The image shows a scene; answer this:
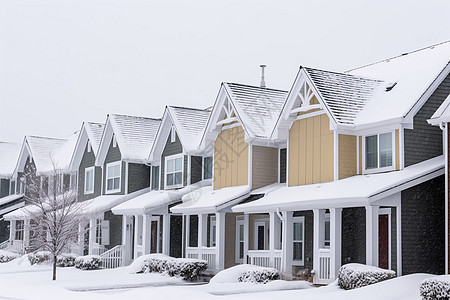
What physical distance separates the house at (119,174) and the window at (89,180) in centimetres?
165

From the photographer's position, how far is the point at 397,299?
18.7 m

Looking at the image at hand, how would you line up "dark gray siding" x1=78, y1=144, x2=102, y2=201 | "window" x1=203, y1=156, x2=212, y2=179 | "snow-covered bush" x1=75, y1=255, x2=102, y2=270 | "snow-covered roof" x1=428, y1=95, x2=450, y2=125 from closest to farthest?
"snow-covered roof" x1=428, y1=95, x2=450, y2=125 → "snow-covered bush" x1=75, y1=255, x2=102, y2=270 → "window" x1=203, y1=156, x2=212, y2=179 → "dark gray siding" x1=78, y1=144, x2=102, y2=201

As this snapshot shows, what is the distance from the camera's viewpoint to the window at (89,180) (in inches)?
1647

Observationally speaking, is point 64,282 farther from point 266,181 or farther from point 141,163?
point 141,163

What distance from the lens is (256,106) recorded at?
30484 mm

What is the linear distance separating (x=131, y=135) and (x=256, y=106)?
1060cm

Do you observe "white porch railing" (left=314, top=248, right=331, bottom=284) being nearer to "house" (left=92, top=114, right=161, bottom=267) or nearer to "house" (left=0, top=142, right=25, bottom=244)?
"house" (left=92, top=114, right=161, bottom=267)

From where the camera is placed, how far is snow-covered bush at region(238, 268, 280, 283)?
23953 millimetres

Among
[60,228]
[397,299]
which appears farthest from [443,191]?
[60,228]

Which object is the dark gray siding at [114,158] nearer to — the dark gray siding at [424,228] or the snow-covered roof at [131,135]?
the snow-covered roof at [131,135]

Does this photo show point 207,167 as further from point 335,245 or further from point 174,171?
point 335,245

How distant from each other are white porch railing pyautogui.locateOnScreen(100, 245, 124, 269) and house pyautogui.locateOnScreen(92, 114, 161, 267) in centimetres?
60

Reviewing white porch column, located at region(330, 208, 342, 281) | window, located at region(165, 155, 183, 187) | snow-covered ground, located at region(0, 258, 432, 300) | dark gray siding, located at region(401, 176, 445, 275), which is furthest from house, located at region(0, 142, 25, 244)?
dark gray siding, located at region(401, 176, 445, 275)

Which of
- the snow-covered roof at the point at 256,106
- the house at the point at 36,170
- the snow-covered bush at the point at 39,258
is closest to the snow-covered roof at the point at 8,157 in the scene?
the house at the point at 36,170
